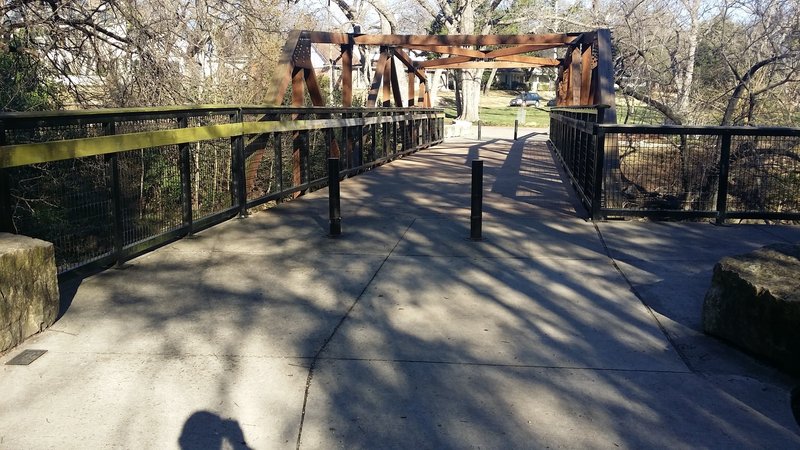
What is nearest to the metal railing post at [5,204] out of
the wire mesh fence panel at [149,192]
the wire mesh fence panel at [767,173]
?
the wire mesh fence panel at [149,192]

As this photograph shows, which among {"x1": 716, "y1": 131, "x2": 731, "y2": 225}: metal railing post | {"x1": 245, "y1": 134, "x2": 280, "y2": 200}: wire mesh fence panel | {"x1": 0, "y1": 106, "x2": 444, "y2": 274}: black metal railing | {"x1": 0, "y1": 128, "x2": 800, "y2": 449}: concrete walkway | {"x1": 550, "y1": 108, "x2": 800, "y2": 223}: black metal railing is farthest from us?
{"x1": 245, "y1": 134, "x2": 280, "y2": 200}: wire mesh fence panel

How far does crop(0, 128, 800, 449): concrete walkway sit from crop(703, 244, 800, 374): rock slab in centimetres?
12

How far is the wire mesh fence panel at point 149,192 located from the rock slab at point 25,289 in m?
1.66

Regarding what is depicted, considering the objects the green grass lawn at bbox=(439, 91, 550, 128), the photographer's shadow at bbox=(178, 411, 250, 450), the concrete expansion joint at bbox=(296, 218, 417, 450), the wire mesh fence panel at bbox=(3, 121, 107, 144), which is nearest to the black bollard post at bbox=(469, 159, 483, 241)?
the concrete expansion joint at bbox=(296, 218, 417, 450)

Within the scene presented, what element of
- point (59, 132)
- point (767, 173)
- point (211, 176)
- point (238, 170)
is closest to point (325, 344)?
point (59, 132)

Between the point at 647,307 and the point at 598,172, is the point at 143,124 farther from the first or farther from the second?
the point at 598,172

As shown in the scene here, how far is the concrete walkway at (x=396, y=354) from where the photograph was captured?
3.80 metres

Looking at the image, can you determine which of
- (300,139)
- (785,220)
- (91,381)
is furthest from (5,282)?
(785,220)

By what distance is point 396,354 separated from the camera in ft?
15.7

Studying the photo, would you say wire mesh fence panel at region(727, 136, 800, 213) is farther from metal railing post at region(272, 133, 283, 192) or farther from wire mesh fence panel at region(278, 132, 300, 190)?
wire mesh fence panel at region(278, 132, 300, 190)

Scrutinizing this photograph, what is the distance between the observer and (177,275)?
6527 mm

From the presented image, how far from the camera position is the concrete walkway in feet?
12.5

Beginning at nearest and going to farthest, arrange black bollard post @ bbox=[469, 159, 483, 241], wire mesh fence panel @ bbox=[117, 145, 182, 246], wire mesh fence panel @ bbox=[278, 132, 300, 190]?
wire mesh fence panel @ bbox=[117, 145, 182, 246], black bollard post @ bbox=[469, 159, 483, 241], wire mesh fence panel @ bbox=[278, 132, 300, 190]

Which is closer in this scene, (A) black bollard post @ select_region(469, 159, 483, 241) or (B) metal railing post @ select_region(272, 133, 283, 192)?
(A) black bollard post @ select_region(469, 159, 483, 241)
